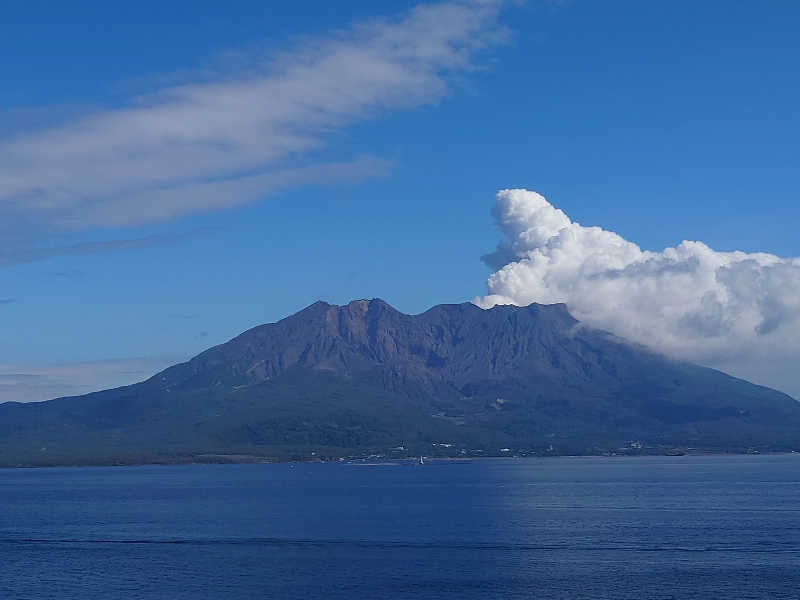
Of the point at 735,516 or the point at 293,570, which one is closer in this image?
the point at 293,570

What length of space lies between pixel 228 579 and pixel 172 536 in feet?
121

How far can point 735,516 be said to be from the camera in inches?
5389

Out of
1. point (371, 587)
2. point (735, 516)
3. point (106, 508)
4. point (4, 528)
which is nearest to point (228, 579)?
point (371, 587)

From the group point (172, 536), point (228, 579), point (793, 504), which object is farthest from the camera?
point (793, 504)

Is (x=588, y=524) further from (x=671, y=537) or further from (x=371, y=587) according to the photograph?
(x=371, y=587)

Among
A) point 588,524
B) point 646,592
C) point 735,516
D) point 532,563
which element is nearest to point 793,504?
point 735,516

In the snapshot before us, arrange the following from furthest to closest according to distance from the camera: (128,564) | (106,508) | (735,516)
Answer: (106,508) → (735,516) → (128,564)

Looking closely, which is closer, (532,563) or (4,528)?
(532,563)

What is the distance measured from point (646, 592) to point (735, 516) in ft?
208

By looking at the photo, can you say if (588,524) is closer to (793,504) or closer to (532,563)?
(532,563)

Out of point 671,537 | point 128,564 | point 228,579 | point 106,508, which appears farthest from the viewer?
point 106,508

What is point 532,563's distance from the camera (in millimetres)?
95188

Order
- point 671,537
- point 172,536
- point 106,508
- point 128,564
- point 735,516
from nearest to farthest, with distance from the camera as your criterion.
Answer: point 128,564
point 671,537
point 172,536
point 735,516
point 106,508

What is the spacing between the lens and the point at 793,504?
516ft
